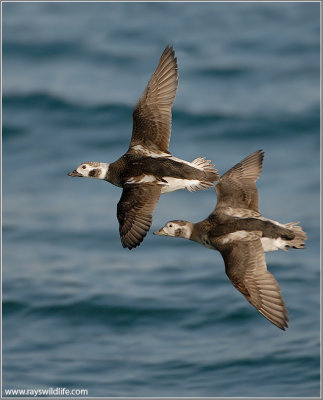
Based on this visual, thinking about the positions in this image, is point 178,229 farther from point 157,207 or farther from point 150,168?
point 157,207

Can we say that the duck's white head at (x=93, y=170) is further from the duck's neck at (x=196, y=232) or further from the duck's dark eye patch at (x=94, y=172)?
the duck's neck at (x=196, y=232)

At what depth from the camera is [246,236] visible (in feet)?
24.4

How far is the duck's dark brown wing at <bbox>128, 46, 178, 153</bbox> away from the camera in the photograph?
809 cm

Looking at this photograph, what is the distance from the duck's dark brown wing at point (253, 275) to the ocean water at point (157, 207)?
755cm

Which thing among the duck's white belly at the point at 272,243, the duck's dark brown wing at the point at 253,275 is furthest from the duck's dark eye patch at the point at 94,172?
the duck's white belly at the point at 272,243

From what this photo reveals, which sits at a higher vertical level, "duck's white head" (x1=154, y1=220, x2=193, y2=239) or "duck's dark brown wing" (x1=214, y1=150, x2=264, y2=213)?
"duck's dark brown wing" (x1=214, y1=150, x2=264, y2=213)

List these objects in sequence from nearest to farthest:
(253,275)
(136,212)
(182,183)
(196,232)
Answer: (253,275) → (136,212) → (182,183) → (196,232)

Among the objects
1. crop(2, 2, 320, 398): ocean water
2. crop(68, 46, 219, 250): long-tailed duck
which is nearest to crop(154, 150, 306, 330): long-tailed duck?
crop(68, 46, 219, 250): long-tailed duck

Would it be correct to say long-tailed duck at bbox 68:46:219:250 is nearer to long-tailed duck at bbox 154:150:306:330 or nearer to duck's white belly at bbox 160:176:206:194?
duck's white belly at bbox 160:176:206:194

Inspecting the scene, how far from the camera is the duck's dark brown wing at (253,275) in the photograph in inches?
277

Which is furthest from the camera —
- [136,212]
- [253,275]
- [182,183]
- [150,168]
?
[150,168]

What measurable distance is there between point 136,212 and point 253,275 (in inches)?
38.6

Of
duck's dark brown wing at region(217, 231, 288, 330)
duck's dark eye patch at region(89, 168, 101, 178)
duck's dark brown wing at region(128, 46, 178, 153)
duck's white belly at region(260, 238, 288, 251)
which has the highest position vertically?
duck's dark brown wing at region(128, 46, 178, 153)

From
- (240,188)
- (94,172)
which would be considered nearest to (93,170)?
(94,172)
